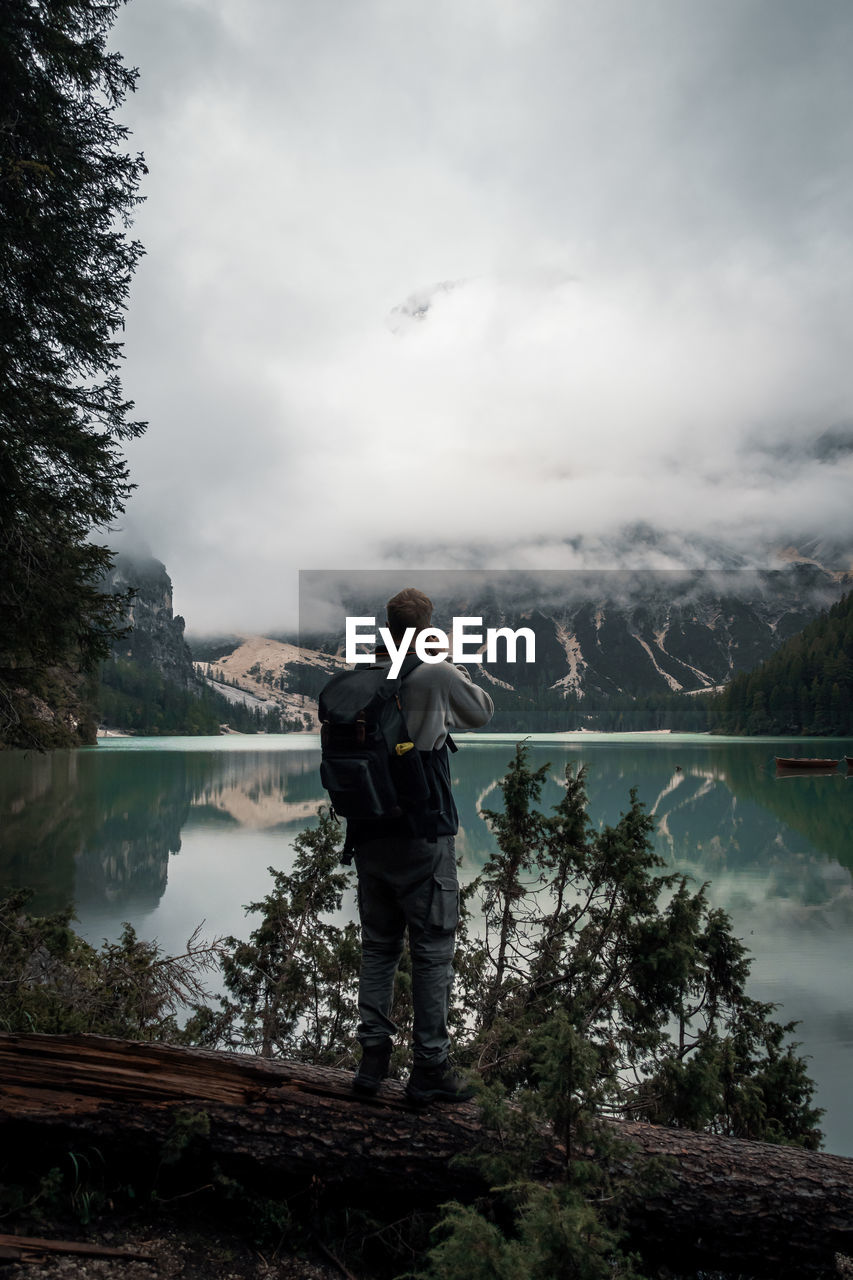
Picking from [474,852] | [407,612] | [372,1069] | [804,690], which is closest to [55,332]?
[407,612]

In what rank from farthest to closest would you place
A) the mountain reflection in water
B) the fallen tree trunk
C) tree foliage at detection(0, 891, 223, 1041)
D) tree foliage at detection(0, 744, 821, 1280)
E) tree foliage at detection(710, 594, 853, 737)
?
tree foliage at detection(710, 594, 853, 737), the mountain reflection in water, tree foliage at detection(0, 891, 223, 1041), tree foliage at detection(0, 744, 821, 1280), the fallen tree trunk

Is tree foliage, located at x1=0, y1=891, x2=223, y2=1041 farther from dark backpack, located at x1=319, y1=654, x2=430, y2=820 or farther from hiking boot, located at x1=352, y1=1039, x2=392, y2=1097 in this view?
dark backpack, located at x1=319, y1=654, x2=430, y2=820

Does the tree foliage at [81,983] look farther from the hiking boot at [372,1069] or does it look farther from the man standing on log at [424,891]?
the man standing on log at [424,891]

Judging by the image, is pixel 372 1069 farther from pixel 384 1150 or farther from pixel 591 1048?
pixel 591 1048

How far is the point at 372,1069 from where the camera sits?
132 inches

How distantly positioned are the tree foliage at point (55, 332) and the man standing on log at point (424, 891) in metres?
5.06

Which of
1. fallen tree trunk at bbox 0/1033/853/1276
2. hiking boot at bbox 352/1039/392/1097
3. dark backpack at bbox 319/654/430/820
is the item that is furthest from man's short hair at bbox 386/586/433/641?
fallen tree trunk at bbox 0/1033/853/1276

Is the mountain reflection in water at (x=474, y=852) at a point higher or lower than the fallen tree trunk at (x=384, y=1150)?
lower

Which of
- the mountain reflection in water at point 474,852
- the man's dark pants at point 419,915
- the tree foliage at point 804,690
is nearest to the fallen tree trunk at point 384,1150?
the man's dark pants at point 419,915

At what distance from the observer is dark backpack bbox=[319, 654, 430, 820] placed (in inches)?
126

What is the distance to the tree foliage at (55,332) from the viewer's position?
252 inches

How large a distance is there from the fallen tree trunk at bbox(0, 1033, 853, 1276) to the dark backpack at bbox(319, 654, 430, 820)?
56.0 inches

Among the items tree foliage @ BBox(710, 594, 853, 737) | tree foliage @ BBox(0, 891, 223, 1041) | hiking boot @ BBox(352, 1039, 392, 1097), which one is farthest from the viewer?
tree foliage @ BBox(710, 594, 853, 737)

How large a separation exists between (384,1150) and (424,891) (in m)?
1.14
